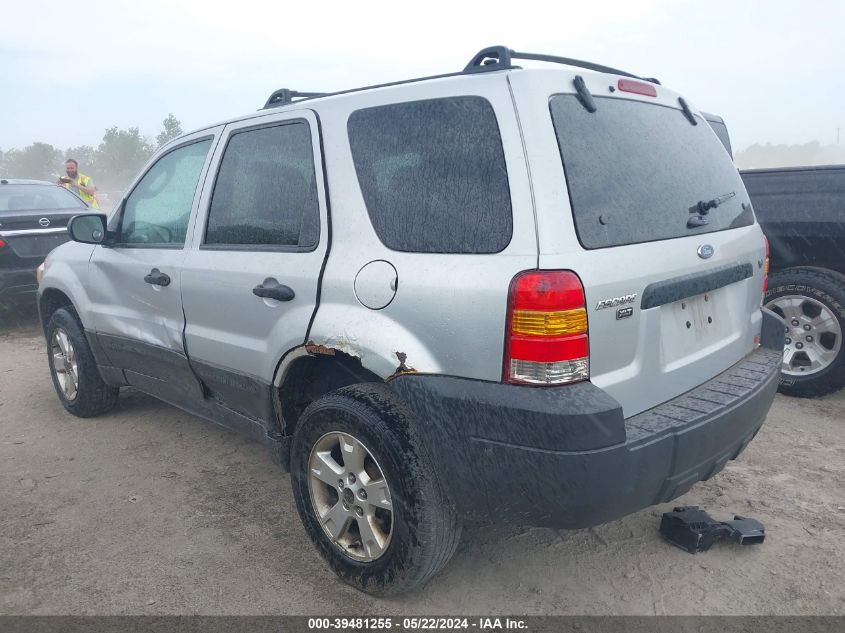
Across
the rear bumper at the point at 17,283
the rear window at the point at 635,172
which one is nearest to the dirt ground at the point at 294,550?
the rear window at the point at 635,172

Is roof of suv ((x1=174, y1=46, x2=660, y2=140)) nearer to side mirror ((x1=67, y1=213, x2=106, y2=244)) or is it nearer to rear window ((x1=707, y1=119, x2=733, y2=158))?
side mirror ((x1=67, y1=213, x2=106, y2=244))

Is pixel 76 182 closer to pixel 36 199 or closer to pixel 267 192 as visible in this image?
pixel 36 199

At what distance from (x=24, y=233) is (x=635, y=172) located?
23.5 feet

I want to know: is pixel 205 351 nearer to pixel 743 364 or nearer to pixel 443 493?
pixel 443 493

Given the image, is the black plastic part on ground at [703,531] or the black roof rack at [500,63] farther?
the black plastic part on ground at [703,531]

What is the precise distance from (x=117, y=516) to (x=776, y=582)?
2.95 meters

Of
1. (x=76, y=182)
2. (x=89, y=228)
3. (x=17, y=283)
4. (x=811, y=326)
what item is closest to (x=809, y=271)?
(x=811, y=326)

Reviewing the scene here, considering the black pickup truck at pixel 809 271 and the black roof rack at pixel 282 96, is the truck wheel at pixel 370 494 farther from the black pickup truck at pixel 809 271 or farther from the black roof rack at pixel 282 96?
the black pickup truck at pixel 809 271

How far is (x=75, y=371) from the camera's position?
446 centimetres

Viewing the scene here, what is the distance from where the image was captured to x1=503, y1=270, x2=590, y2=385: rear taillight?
6.37 ft

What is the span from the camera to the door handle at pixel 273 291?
2.61m

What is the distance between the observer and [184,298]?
3.20 metres

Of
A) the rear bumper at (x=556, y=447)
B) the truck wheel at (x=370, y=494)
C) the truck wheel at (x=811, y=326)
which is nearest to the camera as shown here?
the rear bumper at (x=556, y=447)

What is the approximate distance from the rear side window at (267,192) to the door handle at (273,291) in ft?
0.58
